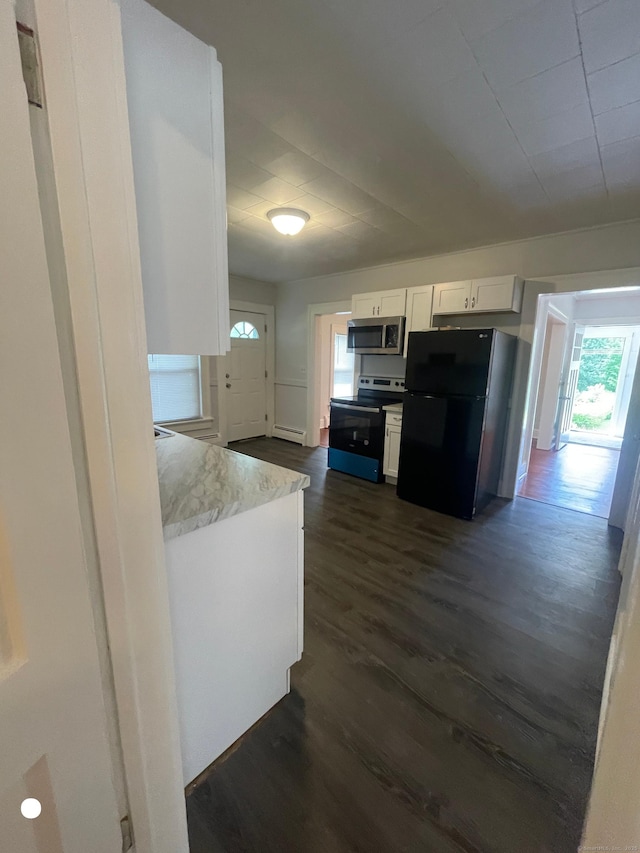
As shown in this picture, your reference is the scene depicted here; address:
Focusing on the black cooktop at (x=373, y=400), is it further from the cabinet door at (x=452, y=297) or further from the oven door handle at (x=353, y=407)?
the cabinet door at (x=452, y=297)

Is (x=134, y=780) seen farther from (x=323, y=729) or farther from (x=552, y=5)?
(x=552, y=5)

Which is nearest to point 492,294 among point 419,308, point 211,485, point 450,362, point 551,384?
point 419,308

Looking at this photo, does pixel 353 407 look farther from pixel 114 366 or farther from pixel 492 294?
pixel 114 366

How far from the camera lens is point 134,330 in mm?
683

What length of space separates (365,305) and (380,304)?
200 millimetres

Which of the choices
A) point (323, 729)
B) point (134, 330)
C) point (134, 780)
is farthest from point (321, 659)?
point (134, 330)

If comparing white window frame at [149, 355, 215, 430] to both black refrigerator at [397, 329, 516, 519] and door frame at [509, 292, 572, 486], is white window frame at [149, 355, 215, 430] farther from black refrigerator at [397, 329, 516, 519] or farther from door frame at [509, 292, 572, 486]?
door frame at [509, 292, 572, 486]

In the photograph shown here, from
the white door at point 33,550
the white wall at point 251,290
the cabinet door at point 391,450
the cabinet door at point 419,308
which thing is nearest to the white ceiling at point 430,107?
the cabinet door at point 419,308

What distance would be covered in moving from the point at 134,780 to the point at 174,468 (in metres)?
0.94

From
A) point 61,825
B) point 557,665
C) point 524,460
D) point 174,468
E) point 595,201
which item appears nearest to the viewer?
point 61,825

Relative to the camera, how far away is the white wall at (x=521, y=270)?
292cm

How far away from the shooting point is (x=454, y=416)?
3113 mm

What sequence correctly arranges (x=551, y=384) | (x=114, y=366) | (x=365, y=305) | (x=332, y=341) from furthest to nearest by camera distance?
(x=332, y=341), (x=551, y=384), (x=365, y=305), (x=114, y=366)

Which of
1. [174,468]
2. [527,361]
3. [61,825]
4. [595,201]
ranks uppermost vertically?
[595,201]
